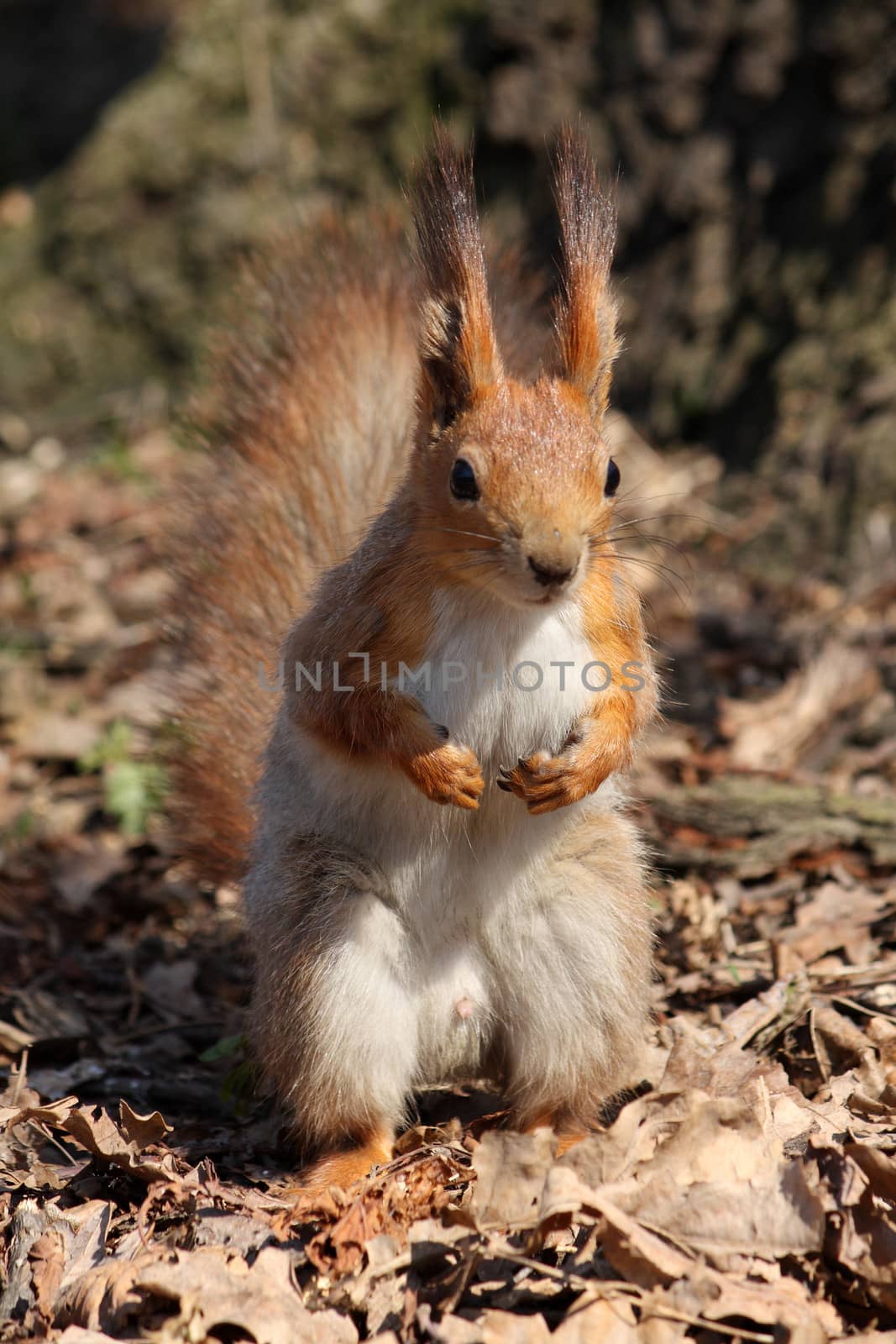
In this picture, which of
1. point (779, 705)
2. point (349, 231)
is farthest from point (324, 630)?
point (779, 705)

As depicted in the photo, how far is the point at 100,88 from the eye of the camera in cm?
700

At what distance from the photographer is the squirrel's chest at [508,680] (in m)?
2.21

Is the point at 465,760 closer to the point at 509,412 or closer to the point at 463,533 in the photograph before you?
the point at 463,533

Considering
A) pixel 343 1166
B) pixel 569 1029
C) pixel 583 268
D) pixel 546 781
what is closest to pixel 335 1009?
pixel 343 1166

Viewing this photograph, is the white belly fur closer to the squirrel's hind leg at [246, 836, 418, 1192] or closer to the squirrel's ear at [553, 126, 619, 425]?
the squirrel's hind leg at [246, 836, 418, 1192]

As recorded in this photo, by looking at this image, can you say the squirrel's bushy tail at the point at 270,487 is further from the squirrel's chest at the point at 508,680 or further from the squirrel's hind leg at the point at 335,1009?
the squirrel's chest at the point at 508,680

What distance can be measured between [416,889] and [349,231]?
5.72 ft

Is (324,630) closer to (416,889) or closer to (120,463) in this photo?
(416,889)

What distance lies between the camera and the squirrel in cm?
215

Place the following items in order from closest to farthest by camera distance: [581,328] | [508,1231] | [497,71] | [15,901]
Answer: [508,1231] < [581,328] < [15,901] < [497,71]

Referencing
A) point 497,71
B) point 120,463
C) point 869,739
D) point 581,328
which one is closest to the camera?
point 581,328

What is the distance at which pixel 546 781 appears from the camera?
222cm

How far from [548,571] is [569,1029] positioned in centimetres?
90

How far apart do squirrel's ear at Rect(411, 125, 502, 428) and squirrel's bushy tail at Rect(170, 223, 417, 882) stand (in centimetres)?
62
